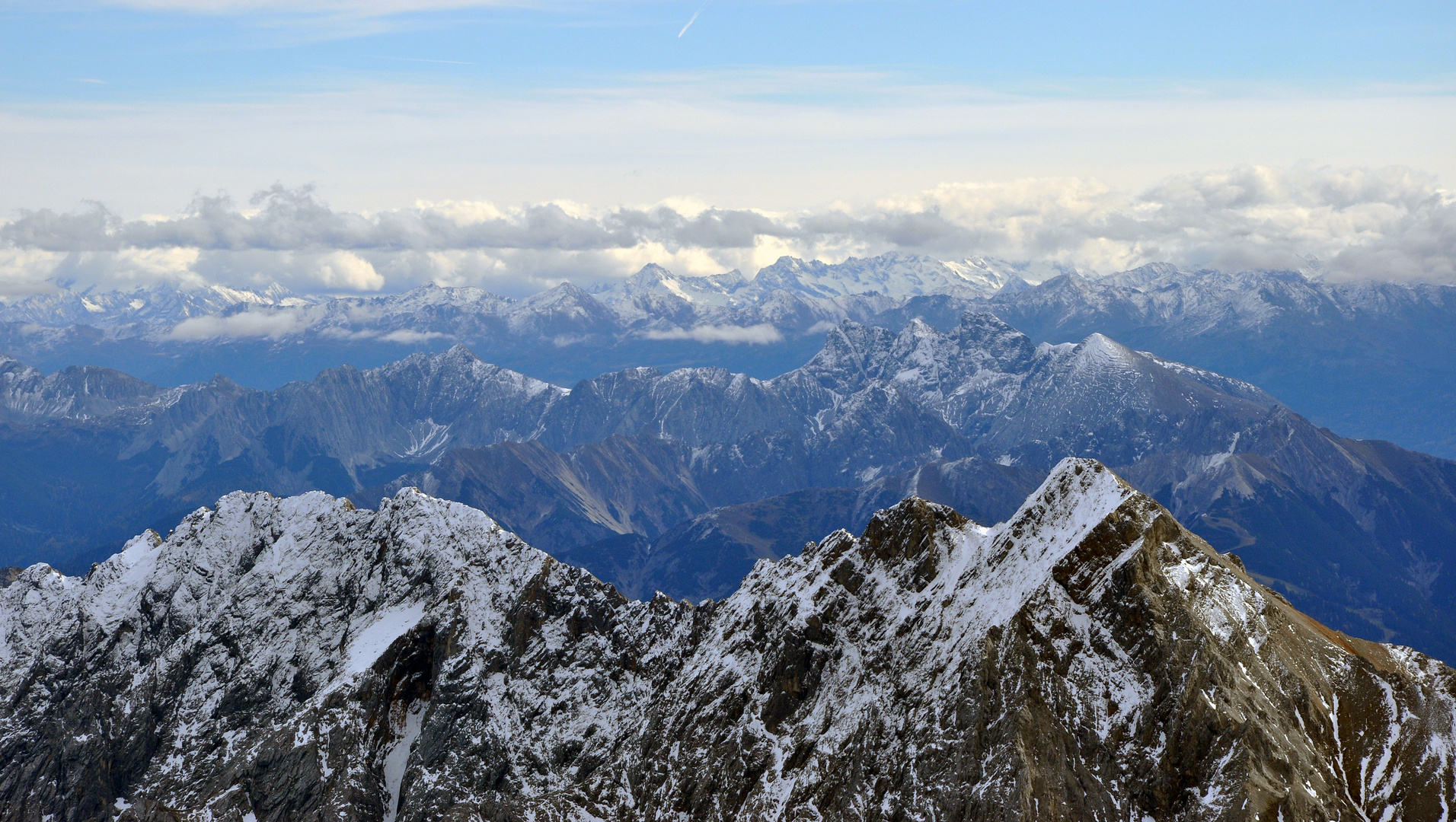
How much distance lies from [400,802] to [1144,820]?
111363 mm

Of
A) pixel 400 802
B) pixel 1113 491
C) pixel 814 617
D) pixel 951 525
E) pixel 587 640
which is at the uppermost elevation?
pixel 1113 491

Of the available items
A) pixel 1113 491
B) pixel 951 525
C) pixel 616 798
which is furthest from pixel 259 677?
pixel 1113 491

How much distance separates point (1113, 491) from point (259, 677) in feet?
482

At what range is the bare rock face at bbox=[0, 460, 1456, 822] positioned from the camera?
126250 mm

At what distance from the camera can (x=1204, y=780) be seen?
120312 millimetres

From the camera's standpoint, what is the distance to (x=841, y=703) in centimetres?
15450

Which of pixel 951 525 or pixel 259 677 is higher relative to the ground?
pixel 951 525

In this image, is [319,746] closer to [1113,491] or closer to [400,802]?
[400,802]

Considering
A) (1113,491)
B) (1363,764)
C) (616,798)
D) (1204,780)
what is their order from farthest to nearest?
(616,798), (1113,491), (1363,764), (1204,780)

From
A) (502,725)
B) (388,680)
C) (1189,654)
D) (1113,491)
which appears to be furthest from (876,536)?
(388,680)

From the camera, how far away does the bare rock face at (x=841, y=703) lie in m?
126

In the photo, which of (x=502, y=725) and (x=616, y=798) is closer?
(x=616, y=798)

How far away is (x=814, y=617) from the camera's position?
16475cm

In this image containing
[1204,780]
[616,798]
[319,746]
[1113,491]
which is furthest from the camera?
[319,746]
